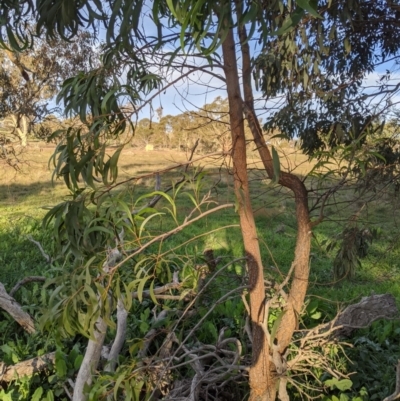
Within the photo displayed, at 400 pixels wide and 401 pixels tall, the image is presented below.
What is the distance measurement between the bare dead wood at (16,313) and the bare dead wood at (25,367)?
0.69 meters

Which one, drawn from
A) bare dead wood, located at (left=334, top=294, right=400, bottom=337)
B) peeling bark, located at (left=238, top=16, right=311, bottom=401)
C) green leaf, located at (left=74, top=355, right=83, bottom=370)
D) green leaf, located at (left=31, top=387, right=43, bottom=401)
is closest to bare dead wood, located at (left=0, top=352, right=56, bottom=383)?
green leaf, located at (left=74, top=355, right=83, bottom=370)

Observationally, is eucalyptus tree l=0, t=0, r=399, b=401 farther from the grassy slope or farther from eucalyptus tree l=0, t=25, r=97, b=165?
eucalyptus tree l=0, t=25, r=97, b=165

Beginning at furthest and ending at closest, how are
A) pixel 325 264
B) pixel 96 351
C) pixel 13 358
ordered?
1. pixel 325 264
2. pixel 13 358
3. pixel 96 351

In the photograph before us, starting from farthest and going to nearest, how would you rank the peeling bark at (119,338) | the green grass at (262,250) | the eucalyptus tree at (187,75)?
the peeling bark at (119,338) → the green grass at (262,250) → the eucalyptus tree at (187,75)

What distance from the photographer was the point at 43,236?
804cm

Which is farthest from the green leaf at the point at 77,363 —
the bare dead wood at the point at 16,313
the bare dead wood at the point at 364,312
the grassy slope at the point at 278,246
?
the bare dead wood at the point at 364,312

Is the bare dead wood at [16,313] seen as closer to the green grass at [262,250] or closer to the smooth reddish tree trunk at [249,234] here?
the green grass at [262,250]

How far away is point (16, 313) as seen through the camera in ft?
14.4

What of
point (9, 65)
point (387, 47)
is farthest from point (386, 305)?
point (9, 65)

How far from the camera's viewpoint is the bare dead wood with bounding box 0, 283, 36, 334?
4336mm

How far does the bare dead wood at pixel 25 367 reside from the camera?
3607mm

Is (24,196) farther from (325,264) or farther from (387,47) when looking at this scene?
(387,47)

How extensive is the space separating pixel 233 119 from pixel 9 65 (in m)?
10.0

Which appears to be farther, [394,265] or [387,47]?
[394,265]
